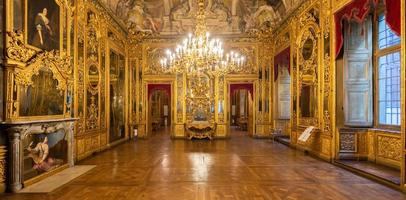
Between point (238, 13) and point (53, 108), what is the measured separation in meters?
9.95

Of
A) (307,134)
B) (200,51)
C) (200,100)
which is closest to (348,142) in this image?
(307,134)

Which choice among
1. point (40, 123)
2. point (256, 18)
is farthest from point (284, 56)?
point (40, 123)

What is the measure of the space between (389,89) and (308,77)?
7.77 ft

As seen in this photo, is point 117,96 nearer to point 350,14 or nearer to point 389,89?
point 350,14

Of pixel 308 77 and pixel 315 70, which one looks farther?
pixel 308 77

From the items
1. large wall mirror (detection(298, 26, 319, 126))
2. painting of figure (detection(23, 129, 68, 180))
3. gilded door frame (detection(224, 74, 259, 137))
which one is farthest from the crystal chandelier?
gilded door frame (detection(224, 74, 259, 137))

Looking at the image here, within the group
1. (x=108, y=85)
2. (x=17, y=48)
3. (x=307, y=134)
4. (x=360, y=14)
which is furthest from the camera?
(x=108, y=85)

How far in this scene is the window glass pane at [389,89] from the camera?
6.46 metres

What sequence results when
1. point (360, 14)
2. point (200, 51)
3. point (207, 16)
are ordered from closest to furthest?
point (360, 14) → point (200, 51) → point (207, 16)

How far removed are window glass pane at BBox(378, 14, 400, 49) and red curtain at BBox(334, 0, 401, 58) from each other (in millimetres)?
760

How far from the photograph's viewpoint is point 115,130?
1067 centimetres

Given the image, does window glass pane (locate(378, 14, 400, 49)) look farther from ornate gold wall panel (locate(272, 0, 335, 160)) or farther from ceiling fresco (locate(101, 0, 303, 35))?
ceiling fresco (locate(101, 0, 303, 35))

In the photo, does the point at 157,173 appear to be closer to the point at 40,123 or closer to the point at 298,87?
the point at 40,123

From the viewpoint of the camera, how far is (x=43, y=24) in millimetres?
5723
